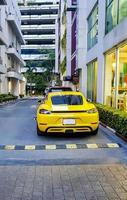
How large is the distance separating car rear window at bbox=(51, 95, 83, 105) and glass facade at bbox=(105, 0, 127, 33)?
12.6 ft

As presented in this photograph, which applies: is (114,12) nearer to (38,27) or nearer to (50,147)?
(50,147)

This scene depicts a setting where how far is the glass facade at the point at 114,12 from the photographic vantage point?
514 inches

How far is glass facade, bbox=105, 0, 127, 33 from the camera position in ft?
42.8

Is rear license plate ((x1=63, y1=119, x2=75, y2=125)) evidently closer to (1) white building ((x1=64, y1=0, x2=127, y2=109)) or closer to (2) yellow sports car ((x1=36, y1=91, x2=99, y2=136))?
(2) yellow sports car ((x1=36, y1=91, x2=99, y2=136))

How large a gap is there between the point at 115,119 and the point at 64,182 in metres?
5.55

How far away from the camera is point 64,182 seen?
5.83 meters

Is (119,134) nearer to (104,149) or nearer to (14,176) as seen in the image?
(104,149)

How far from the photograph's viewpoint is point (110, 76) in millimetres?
16031

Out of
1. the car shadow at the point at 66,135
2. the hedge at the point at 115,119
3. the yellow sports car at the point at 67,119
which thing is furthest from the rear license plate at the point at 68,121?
the hedge at the point at 115,119

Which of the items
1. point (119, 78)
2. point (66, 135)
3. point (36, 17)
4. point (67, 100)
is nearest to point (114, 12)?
point (119, 78)

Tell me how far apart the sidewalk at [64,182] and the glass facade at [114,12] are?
7786mm

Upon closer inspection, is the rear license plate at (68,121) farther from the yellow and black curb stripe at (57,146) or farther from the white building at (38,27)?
the white building at (38,27)

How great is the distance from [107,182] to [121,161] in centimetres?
158

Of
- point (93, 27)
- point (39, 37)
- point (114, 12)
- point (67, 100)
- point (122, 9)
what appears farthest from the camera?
point (39, 37)
